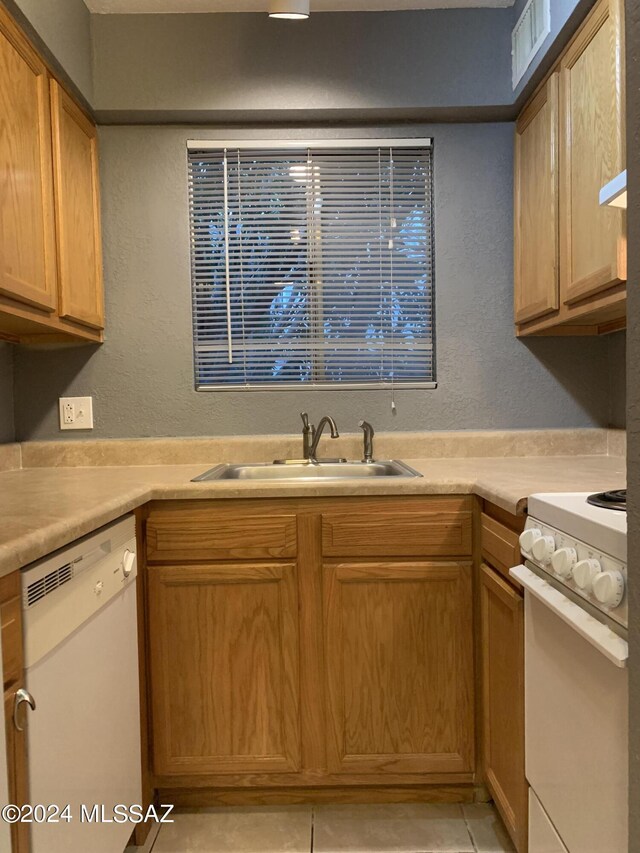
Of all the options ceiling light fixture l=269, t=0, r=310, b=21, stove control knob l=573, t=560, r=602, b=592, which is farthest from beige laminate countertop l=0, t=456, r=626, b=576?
ceiling light fixture l=269, t=0, r=310, b=21

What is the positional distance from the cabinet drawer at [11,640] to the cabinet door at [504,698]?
1.04m

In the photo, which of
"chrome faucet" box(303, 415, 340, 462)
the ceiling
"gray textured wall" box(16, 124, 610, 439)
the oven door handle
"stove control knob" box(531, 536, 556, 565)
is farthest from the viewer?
"gray textured wall" box(16, 124, 610, 439)

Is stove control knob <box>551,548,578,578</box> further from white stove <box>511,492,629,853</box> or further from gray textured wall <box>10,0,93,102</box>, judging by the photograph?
gray textured wall <box>10,0,93,102</box>

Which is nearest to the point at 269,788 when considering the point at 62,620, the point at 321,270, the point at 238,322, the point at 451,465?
the point at 62,620

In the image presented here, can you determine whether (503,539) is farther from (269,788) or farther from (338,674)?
(269,788)

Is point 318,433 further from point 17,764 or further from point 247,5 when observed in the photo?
point 247,5

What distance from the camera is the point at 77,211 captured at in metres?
1.98

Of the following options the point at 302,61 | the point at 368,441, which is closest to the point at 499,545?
the point at 368,441

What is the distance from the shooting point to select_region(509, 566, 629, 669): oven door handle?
829mm

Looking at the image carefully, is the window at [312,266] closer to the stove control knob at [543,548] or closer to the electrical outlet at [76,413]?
the electrical outlet at [76,413]

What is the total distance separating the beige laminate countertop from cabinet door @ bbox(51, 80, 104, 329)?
23.2 inches

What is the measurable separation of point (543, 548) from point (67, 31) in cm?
208

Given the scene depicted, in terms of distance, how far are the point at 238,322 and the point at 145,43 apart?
1021 millimetres

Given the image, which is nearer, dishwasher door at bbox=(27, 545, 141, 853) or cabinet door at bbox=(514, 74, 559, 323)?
dishwasher door at bbox=(27, 545, 141, 853)
